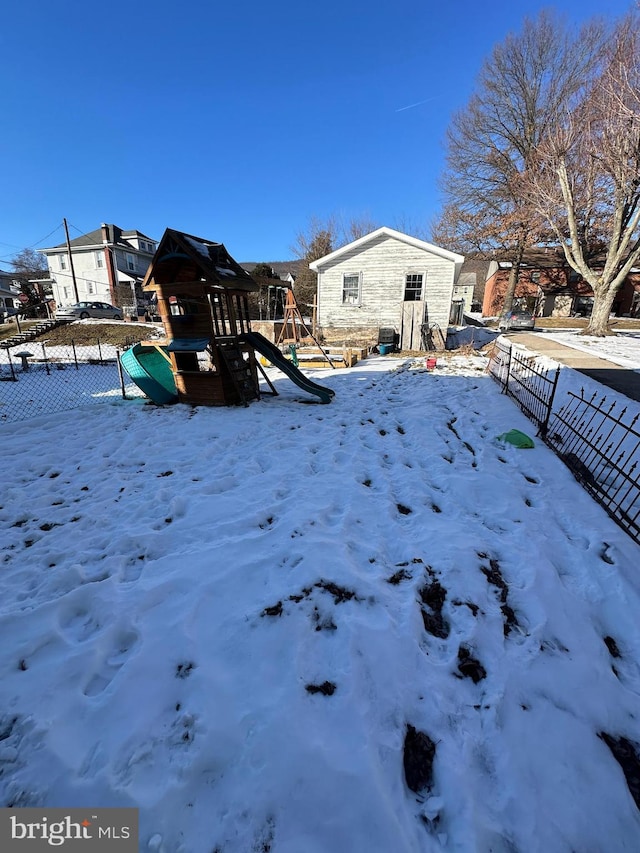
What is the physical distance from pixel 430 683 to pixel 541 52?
3650cm

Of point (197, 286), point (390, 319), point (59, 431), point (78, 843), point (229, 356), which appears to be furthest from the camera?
point (390, 319)

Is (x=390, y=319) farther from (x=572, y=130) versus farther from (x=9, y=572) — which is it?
(x=9, y=572)

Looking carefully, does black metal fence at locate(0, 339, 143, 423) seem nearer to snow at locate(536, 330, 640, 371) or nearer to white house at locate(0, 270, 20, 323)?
snow at locate(536, 330, 640, 371)

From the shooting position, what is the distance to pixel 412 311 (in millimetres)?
15500

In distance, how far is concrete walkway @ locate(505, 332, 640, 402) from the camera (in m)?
7.37

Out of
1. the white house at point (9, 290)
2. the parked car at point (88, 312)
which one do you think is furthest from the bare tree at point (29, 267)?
the parked car at point (88, 312)

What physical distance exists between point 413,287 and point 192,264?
39.7 ft

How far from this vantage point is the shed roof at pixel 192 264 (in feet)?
21.6

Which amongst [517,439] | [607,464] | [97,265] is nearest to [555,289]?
[517,439]

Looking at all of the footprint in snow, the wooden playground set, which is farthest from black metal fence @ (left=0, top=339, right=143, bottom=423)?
the footprint in snow

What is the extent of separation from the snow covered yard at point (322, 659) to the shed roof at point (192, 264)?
418cm

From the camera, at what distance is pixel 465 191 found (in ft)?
88.2

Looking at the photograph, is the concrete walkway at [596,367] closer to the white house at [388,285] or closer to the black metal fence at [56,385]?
the white house at [388,285]

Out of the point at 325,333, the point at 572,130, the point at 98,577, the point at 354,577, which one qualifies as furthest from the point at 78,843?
the point at 572,130
